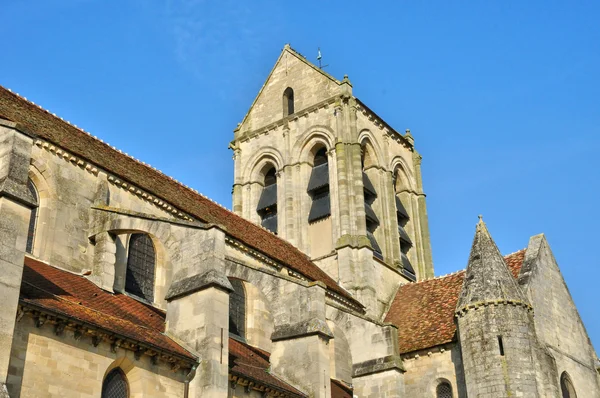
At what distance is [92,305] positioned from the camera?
14438 millimetres

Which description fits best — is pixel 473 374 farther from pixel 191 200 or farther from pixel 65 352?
Result: pixel 65 352

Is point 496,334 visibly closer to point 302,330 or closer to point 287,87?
point 302,330

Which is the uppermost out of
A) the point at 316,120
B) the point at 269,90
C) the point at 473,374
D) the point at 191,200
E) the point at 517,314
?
the point at 269,90

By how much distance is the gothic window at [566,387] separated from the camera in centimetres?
2148

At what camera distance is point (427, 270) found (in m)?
31.2

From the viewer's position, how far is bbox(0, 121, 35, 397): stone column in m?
11.4

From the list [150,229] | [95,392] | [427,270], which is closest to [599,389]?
[427,270]

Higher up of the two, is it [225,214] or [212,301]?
[225,214]

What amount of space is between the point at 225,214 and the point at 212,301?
393 inches

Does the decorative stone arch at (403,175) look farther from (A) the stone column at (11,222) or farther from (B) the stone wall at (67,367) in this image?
(A) the stone column at (11,222)

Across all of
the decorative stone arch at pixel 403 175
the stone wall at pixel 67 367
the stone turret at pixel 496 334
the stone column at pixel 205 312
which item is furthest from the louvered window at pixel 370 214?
the stone wall at pixel 67 367

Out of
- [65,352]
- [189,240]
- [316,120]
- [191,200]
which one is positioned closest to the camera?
[65,352]

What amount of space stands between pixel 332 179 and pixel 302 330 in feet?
41.5

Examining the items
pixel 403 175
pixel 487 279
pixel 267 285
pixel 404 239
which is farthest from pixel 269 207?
pixel 267 285
